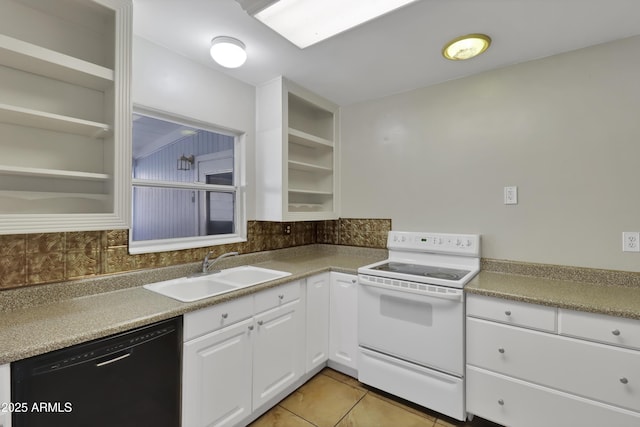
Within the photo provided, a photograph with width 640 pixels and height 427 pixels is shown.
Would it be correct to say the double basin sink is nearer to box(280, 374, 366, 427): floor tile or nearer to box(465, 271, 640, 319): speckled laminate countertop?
box(280, 374, 366, 427): floor tile

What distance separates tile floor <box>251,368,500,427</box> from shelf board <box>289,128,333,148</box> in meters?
1.99

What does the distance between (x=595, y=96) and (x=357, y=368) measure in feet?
7.88

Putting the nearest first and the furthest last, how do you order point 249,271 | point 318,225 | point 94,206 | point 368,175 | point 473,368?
point 94,206 → point 473,368 → point 249,271 → point 368,175 → point 318,225

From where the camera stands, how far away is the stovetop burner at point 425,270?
2.00 meters

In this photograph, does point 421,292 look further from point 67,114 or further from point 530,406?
point 67,114

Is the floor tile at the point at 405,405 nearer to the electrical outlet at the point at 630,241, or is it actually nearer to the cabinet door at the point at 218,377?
the cabinet door at the point at 218,377

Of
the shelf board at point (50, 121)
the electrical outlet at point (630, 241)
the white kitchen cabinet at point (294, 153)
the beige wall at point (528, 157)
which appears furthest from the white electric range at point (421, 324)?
the shelf board at point (50, 121)

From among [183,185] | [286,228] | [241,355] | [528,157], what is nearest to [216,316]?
[241,355]

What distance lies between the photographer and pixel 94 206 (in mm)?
1595

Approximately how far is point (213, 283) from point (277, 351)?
626mm

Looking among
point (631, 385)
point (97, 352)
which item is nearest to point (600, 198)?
point (631, 385)

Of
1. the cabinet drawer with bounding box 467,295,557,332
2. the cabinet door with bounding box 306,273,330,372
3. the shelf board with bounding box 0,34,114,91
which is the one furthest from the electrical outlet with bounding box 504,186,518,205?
the shelf board with bounding box 0,34,114,91

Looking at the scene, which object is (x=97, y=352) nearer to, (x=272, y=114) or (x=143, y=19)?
(x=143, y=19)

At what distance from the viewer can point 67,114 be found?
1.51 metres
